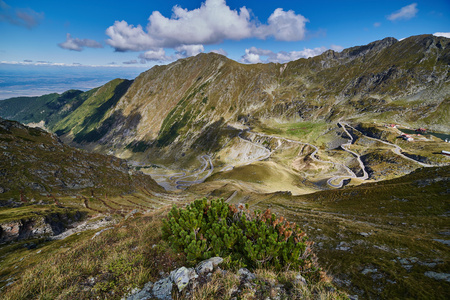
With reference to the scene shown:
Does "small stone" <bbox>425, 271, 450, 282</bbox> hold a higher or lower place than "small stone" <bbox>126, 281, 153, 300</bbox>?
lower

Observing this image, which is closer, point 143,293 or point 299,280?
point 143,293

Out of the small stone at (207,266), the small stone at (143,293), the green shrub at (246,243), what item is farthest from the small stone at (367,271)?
the small stone at (143,293)

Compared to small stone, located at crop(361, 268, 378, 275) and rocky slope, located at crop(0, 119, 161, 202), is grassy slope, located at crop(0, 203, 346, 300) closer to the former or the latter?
small stone, located at crop(361, 268, 378, 275)

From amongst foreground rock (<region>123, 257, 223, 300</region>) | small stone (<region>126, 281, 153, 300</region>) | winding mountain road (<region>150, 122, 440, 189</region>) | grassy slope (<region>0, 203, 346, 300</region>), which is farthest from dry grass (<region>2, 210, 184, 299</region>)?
winding mountain road (<region>150, 122, 440, 189</region>)

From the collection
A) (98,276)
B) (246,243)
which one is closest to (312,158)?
(246,243)

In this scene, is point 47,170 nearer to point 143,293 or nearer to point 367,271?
point 143,293

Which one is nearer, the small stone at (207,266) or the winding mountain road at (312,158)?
the small stone at (207,266)

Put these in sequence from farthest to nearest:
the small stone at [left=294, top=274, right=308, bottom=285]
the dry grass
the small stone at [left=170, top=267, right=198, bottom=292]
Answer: the small stone at [left=294, top=274, right=308, bottom=285]
the dry grass
the small stone at [left=170, top=267, right=198, bottom=292]

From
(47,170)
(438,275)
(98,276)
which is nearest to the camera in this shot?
(98,276)

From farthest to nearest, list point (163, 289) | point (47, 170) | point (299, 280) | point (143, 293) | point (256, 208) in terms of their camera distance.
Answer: point (47, 170) → point (256, 208) → point (299, 280) → point (143, 293) → point (163, 289)

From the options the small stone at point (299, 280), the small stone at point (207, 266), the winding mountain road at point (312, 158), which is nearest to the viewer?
the small stone at point (299, 280)

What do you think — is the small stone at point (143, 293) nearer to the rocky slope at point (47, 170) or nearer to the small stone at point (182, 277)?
the small stone at point (182, 277)

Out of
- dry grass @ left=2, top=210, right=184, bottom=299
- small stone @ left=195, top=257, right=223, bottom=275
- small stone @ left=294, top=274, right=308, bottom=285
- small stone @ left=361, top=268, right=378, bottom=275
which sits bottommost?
small stone @ left=361, top=268, right=378, bottom=275

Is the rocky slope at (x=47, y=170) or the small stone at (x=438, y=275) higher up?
the small stone at (x=438, y=275)
